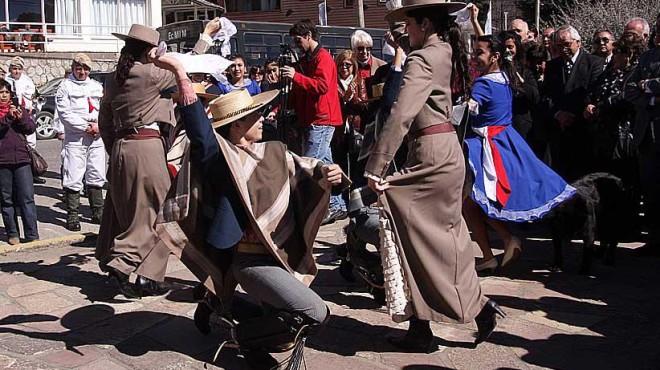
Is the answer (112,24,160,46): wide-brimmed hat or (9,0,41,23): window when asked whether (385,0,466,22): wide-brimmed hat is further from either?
(9,0,41,23): window

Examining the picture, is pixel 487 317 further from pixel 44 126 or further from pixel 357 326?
pixel 44 126

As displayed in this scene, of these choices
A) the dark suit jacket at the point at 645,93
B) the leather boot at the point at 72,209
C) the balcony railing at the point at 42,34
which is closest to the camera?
the dark suit jacket at the point at 645,93

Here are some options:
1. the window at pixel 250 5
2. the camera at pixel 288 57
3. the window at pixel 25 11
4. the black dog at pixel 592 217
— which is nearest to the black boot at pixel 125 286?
the black dog at pixel 592 217

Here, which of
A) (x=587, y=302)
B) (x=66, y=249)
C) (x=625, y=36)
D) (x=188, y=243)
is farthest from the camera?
(x=66, y=249)

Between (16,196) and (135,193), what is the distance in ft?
7.82

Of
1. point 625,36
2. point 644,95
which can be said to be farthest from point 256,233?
point 625,36

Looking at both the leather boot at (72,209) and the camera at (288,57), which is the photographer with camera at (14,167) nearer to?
the leather boot at (72,209)

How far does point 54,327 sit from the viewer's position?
4926 millimetres

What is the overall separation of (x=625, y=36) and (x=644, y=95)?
90cm

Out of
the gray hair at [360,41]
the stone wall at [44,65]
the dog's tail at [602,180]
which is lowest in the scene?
the dog's tail at [602,180]

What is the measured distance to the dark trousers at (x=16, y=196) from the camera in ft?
23.7

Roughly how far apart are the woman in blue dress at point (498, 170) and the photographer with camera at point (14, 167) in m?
4.26

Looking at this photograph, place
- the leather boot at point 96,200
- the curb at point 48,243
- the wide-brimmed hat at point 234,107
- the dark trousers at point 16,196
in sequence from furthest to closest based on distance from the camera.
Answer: the leather boot at point 96,200 → the dark trousers at point 16,196 → the curb at point 48,243 → the wide-brimmed hat at point 234,107

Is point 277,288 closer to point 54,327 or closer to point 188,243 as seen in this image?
point 188,243
